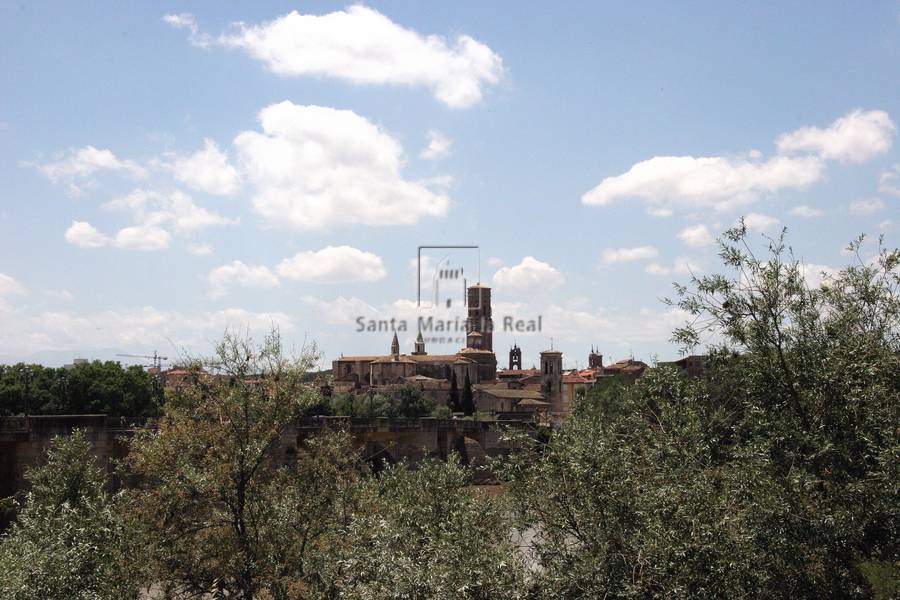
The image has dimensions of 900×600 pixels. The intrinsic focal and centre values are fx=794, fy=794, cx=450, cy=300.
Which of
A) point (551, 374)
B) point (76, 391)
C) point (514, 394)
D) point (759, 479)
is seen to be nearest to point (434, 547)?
point (759, 479)

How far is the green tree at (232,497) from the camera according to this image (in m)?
10.8

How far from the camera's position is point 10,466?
21.3 meters

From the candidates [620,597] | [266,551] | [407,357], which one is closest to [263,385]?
[266,551]

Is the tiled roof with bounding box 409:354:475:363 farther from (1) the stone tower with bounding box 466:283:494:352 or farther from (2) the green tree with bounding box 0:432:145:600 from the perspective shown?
(2) the green tree with bounding box 0:432:145:600

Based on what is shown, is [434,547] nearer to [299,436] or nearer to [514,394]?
[299,436]

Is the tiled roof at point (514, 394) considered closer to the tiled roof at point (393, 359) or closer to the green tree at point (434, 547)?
the tiled roof at point (393, 359)

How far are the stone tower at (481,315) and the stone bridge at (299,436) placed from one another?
63.6 m

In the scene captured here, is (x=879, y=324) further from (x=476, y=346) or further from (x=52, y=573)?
(x=476, y=346)

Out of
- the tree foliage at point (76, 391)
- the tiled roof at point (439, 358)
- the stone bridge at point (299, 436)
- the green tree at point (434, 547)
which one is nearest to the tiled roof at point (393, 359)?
the tiled roof at point (439, 358)

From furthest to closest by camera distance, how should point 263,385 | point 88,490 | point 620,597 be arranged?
1. point 88,490
2. point 263,385
3. point 620,597

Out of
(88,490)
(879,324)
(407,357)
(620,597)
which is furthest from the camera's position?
(407,357)

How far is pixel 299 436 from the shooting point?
2597 centimetres

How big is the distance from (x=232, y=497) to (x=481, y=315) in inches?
3555

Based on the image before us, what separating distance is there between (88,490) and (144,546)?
125 inches
